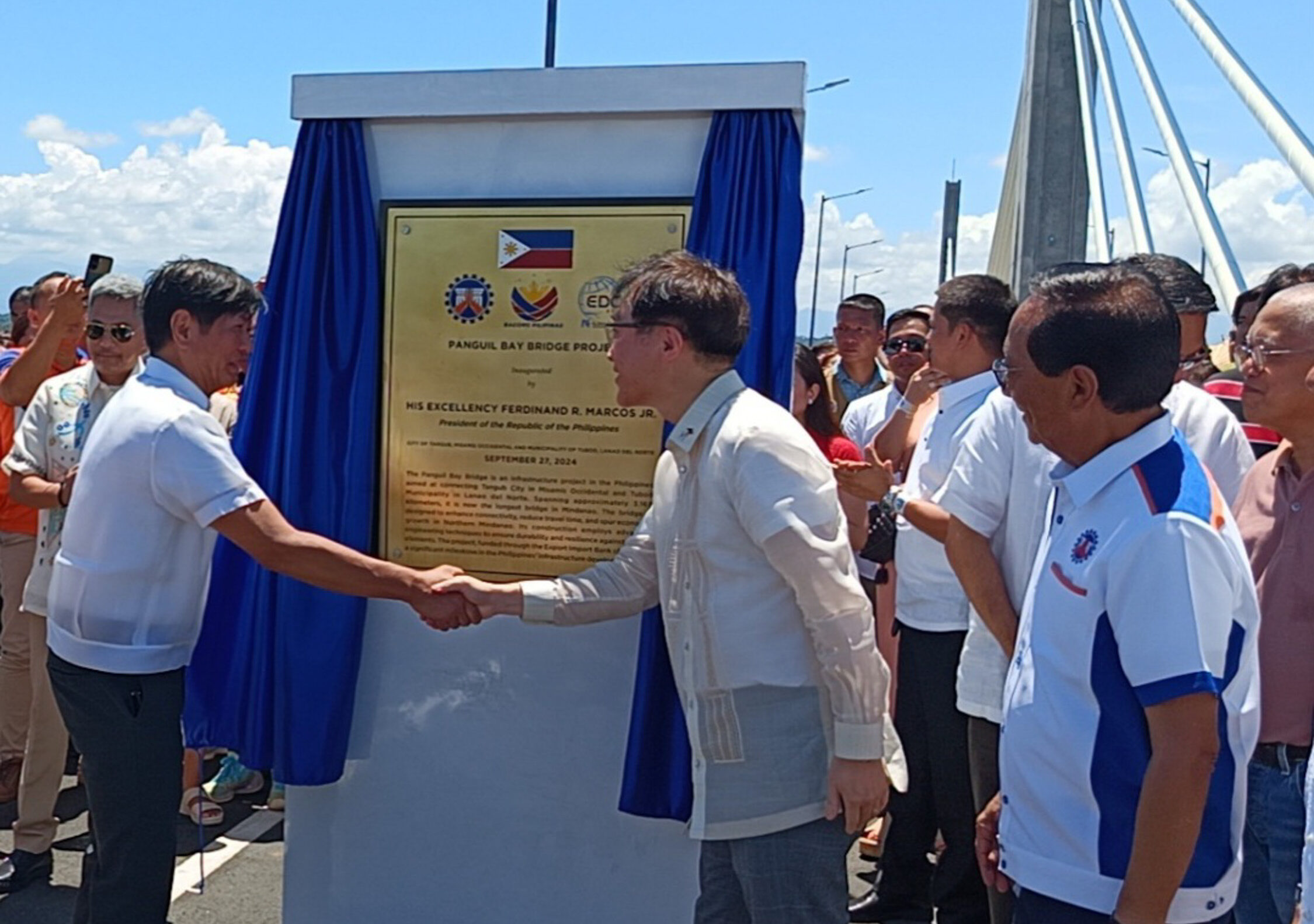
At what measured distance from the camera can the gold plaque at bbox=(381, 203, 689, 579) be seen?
2990 millimetres

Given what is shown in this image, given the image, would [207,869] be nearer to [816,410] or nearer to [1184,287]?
[816,410]

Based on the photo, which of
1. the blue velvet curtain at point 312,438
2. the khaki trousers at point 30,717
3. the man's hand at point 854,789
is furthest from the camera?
the khaki trousers at point 30,717

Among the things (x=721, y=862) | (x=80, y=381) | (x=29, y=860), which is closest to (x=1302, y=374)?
(x=721, y=862)

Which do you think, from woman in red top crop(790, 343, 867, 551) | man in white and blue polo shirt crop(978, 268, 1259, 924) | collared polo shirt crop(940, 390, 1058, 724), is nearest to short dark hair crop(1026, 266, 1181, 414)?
man in white and blue polo shirt crop(978, 268, 1259, 924)

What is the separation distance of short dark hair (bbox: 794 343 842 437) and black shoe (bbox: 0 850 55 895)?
3029mm

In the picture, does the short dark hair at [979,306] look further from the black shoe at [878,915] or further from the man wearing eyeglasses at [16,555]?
the man wearing eyeglasses at [16,555]

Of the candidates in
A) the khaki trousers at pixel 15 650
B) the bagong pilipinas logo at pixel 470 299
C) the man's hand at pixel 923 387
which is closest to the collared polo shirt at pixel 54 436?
the khaki trousers at pixel 15 650

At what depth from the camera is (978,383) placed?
3.52 meters

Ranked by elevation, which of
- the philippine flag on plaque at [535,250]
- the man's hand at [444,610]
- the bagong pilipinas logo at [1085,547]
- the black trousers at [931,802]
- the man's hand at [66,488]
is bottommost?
the black trousers at [931,802]

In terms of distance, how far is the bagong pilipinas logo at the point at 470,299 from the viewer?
3.08 metres

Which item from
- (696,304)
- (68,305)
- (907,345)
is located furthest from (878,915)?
(68,305)

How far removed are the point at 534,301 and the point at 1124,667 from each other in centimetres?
181

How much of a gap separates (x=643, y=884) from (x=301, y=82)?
7.43ft

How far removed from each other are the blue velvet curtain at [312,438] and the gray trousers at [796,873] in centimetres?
130
